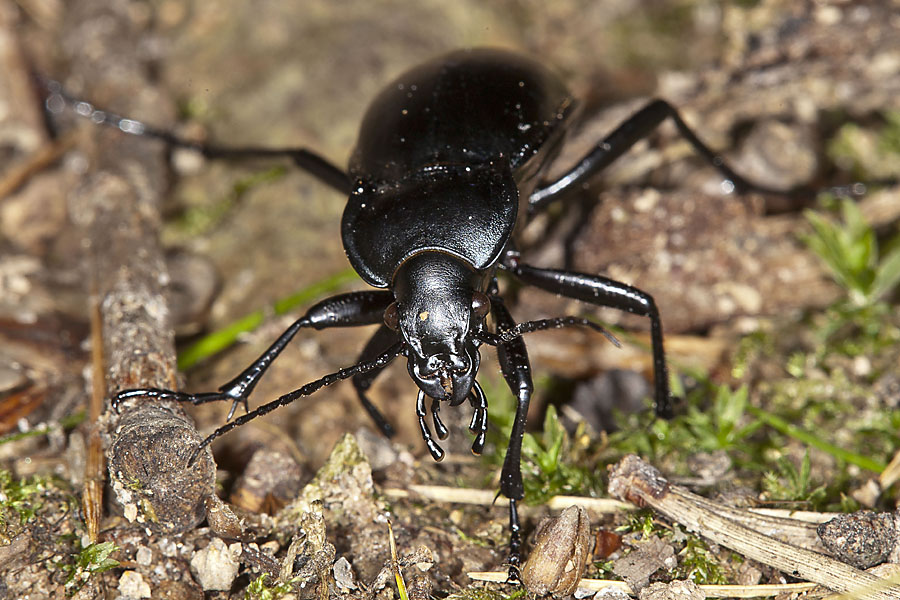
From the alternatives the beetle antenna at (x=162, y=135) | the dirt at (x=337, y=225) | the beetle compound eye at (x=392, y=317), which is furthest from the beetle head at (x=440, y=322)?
the beetle antenna at (x=162, y=135)

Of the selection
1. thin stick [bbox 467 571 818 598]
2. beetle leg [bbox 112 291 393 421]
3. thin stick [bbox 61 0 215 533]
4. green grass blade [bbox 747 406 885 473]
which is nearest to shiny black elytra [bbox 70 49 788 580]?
beetle leg [bbox 112 291 393 421]

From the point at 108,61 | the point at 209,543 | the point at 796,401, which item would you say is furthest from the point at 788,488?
the point at 108,61

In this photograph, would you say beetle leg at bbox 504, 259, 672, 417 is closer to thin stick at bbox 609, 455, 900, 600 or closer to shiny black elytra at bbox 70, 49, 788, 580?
shiny black elytra at bbox 70, 49, 788, 580

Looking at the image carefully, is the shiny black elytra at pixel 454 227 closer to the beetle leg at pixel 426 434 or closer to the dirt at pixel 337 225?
the beetle leg at pixel 426 434

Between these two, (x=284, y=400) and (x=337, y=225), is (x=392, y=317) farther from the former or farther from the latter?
(x=337, y=225)

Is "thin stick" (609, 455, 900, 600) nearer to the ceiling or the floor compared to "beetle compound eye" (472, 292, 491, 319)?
nearer to the floor

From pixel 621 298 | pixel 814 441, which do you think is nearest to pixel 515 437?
pixel 621 298
